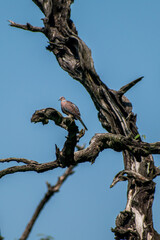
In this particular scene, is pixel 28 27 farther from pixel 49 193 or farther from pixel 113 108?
pixel 49 193

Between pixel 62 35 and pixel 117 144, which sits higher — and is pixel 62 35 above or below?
above

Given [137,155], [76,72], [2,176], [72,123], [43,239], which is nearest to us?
[43,239]

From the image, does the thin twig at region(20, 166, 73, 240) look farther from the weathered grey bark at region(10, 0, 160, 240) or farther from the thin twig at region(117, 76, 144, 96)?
the thin twig at region(117, 76, 144, 96)

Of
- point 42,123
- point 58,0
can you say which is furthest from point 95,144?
point 58,0

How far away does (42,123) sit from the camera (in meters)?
7.61

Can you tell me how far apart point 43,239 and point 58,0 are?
7681mm

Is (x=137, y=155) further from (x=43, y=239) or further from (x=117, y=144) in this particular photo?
(x=43, y=239)

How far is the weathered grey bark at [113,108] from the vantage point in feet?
30.0

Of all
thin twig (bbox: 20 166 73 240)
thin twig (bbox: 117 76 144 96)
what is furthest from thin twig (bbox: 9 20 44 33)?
thin twig (bbox: 20 166 73 240)

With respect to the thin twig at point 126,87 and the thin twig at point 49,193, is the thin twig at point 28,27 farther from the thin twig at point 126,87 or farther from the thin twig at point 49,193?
the thin twig at point 49,193

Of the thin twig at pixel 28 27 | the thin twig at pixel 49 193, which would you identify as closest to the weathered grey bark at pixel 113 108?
the thin twig at pixel 28 27

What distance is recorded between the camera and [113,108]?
9.98m

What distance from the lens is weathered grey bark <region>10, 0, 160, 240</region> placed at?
9156mm

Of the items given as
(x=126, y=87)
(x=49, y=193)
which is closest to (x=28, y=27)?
(x=126, y=87)
